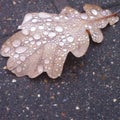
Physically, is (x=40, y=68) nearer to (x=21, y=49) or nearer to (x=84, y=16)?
(x=21, y=49)

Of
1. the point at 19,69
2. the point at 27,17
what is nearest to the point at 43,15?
the point at 27,17

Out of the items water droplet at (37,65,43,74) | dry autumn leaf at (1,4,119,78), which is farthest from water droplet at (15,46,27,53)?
water droplet at (37,65,43,74)

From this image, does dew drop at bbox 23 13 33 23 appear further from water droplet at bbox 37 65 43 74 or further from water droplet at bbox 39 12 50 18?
water droplet at bbox 37 65 43 74

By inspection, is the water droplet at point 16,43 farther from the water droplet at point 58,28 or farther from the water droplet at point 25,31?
the water droplet at point 58,28

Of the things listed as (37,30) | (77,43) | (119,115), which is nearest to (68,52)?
(77,43)

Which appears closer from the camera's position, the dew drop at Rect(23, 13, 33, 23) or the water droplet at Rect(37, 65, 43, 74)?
the water droplet at Rect(37, 65, 43, 74)

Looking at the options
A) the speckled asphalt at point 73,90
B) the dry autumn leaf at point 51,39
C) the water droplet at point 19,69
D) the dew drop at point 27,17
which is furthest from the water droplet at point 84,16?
the water droplet at point 19,69

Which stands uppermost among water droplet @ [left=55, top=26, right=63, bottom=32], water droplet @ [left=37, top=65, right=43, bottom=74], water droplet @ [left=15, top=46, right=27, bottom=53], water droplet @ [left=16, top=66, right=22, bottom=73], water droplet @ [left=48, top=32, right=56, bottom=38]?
water droplet @ [left=55, top=26, right=63, bottom=32]
